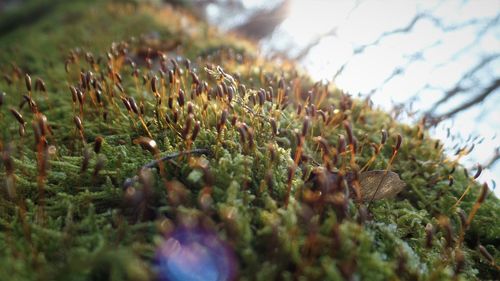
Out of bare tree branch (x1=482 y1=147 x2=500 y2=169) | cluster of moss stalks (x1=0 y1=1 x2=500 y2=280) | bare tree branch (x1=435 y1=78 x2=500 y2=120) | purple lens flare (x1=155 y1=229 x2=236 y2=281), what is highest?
bare tree branch (x1=435 y1=78 x2=500 y2=120)

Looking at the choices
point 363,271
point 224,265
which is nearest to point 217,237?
point 224,265

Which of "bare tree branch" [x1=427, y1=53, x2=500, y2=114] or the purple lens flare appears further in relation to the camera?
"bare tree branch" [x1=427, y1=53, x2=500, y2=114]

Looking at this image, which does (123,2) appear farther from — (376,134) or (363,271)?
(363,271)

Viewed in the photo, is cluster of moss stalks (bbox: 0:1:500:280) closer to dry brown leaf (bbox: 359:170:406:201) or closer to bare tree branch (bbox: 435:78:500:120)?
dry brown leaf (bbox: 359:170:406:201)

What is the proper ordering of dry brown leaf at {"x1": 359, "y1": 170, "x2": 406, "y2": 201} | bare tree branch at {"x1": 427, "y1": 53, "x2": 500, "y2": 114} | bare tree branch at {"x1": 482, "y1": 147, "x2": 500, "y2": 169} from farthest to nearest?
bare tree branch at {"x1": 427, "y1": 53, "x2": 500, "y2": 114} < bare tree branch at {"x1": 482, "y1": 147, "x2": 500, "y2": 169} < dry brown leaf at {"x1": 359, "y1": 170, "x2": 406, "y2": 201}

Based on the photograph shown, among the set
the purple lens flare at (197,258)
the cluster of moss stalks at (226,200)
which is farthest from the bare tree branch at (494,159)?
the purple lens flare at (197,258)

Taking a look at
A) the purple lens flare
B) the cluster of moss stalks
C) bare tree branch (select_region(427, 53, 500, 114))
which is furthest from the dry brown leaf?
bare tree branch (select_region(427, 53, 500, 114))

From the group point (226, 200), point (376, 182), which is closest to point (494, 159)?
point (376, 182)

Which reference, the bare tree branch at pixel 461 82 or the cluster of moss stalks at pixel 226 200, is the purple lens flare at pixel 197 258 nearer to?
the cluster of moss stalks at pixel 226 200

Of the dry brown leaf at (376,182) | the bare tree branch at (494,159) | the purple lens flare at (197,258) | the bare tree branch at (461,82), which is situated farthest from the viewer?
the bare tree branch at (461,82)
